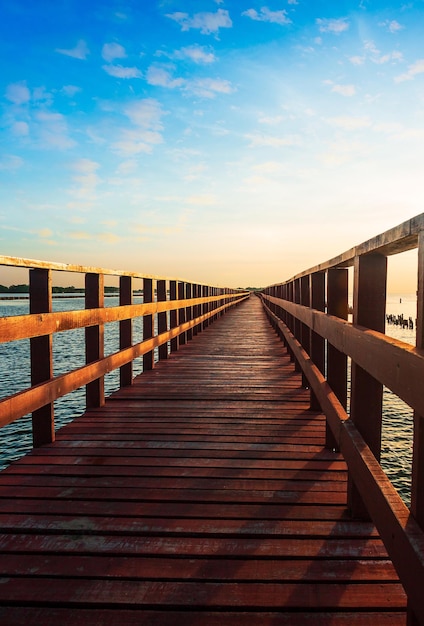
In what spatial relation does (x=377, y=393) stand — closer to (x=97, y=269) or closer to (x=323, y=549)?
(x=323, y=549)

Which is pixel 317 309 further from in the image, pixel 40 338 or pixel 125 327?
pixel 40 338

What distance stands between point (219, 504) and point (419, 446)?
1385mm

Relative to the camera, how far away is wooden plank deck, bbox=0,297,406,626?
5.39ft

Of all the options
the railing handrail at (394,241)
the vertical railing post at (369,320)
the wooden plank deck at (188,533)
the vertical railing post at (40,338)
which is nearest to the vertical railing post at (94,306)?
the wooden plank deck at (188,533)

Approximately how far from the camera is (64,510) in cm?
234

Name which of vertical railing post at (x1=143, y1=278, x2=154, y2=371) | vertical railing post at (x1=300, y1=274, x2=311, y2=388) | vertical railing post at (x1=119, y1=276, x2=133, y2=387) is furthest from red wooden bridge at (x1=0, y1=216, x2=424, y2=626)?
vertical railing post at (x1=143, y1=278, x2=154, y2=371)

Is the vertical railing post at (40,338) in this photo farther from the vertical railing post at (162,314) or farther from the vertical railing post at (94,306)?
the vertical railing post at (162,314)

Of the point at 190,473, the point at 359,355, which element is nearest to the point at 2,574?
the point at 190,473

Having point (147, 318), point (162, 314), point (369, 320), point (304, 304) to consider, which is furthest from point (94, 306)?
point (162, 314)

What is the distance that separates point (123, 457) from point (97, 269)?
173 cm

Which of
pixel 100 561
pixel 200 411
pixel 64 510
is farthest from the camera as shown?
pixel 200 411

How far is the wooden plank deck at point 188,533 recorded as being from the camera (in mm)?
1644

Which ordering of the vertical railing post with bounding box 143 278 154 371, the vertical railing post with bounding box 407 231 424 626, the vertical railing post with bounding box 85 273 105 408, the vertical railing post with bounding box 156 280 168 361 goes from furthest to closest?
the vertical railing post with bounding box 156 280 168 361 → the vertical railing post with bounding box 143 278 154 371 → the vertical railing post with bounding box 85 273 105 408 → the vertical railing post with bounding box 407 231 424 626

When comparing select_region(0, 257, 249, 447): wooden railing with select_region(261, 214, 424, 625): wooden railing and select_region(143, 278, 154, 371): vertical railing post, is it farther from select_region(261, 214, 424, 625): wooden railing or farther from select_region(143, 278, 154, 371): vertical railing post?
select_region(261, 214, 424, 625): wooden railing
